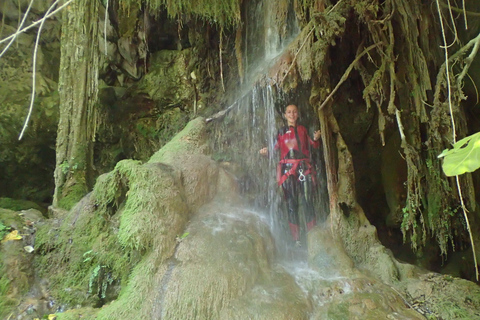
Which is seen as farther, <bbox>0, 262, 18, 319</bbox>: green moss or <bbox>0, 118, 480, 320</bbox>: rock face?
<bbox>0, 262, 18, 319</bbox>: green moss

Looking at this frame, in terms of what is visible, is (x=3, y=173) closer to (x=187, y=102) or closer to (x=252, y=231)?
(x=187, y=102)

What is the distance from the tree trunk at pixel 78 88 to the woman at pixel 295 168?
2.65 metres

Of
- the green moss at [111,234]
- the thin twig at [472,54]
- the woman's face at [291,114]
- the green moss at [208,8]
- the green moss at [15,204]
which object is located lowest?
the green moss at [111,234]

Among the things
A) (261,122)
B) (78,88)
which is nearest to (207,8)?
(261,122)

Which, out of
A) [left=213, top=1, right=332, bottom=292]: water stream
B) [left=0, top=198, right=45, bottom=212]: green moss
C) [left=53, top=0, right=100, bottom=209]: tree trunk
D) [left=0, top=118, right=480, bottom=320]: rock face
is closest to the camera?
[left=0, top=118, right=480, bottom=320]: rock face

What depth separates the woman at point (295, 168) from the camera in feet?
16.3

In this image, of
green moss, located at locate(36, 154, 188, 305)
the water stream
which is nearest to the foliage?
the water stream

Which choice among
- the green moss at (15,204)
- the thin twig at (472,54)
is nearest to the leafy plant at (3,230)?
the green moss at (15,204)

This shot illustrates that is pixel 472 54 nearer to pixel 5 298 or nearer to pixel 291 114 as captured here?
pixel 291 114

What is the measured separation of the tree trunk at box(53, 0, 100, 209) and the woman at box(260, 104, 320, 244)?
2649 millimetres

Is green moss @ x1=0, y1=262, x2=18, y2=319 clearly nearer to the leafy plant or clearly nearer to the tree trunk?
the leafy plant

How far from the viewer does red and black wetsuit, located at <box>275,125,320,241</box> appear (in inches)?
195

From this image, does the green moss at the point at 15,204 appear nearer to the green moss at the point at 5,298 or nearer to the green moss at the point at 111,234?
the green moss at the point at 111,234

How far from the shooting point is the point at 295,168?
495 cm
